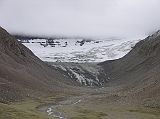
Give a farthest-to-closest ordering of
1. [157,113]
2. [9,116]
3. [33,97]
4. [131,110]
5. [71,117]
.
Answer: [33,97] → [131,110] → [157,113] → [71,117] → [9,116]

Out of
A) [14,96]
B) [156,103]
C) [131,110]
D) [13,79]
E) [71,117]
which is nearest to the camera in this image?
[71,117]

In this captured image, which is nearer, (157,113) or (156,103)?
(157,113)

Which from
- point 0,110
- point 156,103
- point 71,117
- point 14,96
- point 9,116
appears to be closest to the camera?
point 9,116

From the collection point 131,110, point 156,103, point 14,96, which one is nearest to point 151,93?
point 156,103

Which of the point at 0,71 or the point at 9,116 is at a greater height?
the point at 0,71

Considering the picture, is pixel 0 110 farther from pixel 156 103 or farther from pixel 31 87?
pixel 31 87

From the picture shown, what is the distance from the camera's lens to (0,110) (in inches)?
3553

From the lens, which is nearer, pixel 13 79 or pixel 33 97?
pixel 33 97

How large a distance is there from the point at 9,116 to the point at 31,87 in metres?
111

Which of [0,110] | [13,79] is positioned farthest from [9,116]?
[13,79]

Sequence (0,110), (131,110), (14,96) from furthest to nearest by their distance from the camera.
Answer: (14,96) → (131,110) → (0,110)

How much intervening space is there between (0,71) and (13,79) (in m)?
7.09

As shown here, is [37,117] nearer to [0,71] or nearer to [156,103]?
[156,103]

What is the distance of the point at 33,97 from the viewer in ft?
539
